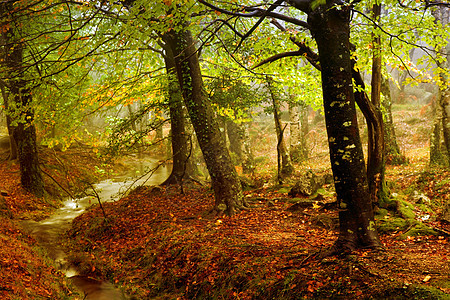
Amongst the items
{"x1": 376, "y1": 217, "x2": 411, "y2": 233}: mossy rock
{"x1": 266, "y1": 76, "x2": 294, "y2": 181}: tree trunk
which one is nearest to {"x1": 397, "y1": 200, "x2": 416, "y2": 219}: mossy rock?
{"x1": 376, "y1": 217, "x2": 411, "y2": 233}: mossy rock

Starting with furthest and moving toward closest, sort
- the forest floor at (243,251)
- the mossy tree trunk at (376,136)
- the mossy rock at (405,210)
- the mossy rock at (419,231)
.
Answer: the mossy tree trunk at (376,136)
the mossy rock at (405,210)
the mossy rock at (419,231)
the forest floor at (243,251)

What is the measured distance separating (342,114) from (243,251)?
10.3 ft

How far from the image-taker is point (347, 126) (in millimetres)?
4398

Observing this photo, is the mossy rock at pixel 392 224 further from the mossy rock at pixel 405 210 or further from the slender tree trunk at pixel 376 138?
the slender tree trunk at pixel 376 138

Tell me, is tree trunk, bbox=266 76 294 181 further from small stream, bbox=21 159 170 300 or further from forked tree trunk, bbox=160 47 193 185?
small stream, bbox=21 159 170 300

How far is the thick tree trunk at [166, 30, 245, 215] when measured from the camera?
332 inches

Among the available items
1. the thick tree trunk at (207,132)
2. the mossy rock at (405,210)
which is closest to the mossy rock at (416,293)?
the mossy rock at (405,210)

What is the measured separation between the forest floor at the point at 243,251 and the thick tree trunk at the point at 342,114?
70 cm

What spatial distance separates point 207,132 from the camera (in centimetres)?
845

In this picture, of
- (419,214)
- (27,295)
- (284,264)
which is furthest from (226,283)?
(419,214)

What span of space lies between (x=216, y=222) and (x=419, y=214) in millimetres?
4703

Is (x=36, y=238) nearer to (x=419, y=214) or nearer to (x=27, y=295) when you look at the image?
(x=27, y=295)

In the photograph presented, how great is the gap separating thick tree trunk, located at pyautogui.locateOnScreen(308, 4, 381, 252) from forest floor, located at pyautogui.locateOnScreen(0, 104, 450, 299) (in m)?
0.70

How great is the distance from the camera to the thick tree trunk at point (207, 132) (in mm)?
8445
